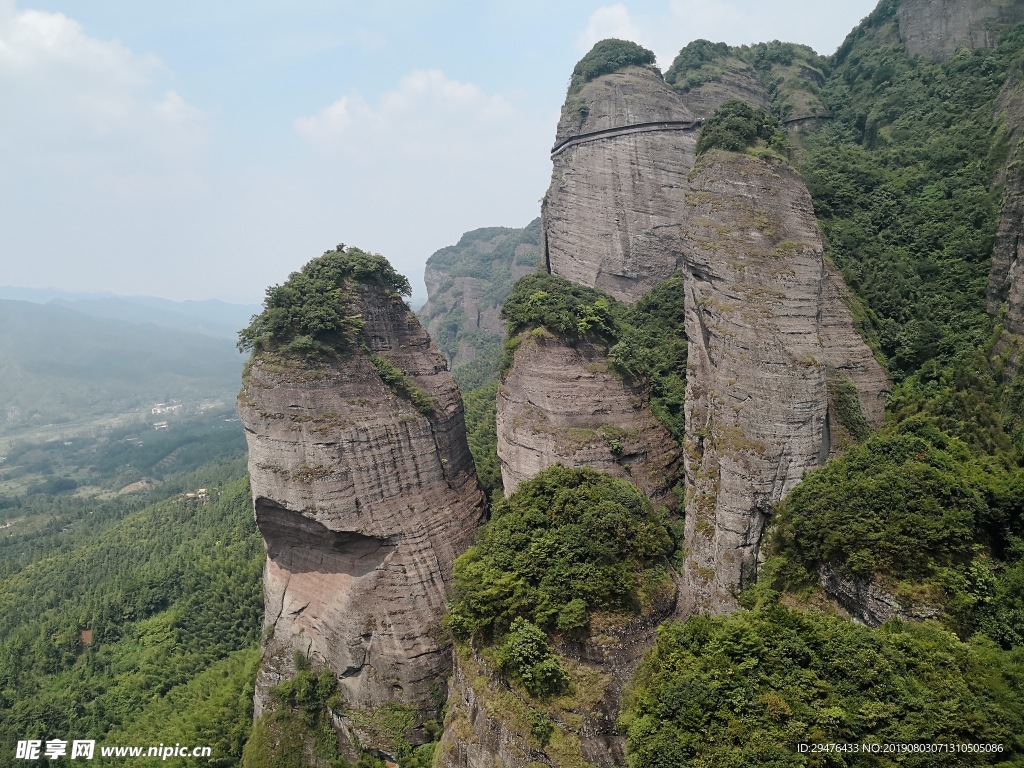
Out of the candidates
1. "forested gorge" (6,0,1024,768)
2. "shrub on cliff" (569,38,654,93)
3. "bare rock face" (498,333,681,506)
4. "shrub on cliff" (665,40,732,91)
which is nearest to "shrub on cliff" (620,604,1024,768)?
"forested gorge" (6,0,1024,768)

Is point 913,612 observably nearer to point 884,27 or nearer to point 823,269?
point 823,269

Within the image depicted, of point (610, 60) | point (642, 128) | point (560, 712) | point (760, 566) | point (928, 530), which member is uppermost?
point (610, 60)

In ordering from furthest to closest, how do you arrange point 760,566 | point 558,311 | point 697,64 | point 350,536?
1. point 697,64
2. point 558,311
3. point 350,536
4. point 760,566

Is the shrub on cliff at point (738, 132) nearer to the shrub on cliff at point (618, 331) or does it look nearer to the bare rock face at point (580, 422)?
the shrub on cliff at point (618, 331)

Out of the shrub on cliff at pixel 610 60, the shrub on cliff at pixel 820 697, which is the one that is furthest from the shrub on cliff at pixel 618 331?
the shrub on cliff at pixel 610 60

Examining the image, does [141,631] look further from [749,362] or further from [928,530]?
[928,530]

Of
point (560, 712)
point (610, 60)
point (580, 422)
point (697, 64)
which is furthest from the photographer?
point (697, 64)

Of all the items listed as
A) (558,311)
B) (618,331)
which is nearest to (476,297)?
(618,331)
